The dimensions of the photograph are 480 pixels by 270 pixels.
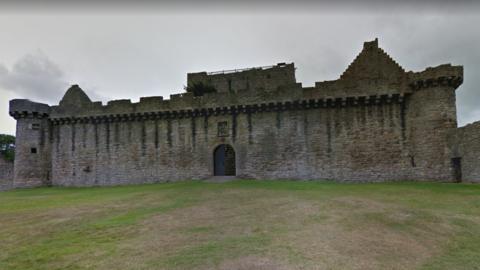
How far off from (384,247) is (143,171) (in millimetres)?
20150

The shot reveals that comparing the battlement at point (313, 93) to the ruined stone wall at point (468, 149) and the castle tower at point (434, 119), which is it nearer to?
the castle tower at point (434, 119)

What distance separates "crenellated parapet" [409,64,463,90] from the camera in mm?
17312

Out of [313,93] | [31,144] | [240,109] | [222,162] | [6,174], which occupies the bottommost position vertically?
[6,174]

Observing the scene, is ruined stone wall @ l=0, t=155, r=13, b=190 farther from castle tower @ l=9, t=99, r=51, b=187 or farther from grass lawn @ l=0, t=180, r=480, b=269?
grass lawn @ l=0, t=180, r=480, b=269

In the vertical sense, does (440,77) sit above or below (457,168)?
above

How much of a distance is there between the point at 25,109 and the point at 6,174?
27.5 feet

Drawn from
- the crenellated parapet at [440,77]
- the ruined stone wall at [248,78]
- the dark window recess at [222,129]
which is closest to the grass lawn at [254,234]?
the crenellated parapet at [440,77]

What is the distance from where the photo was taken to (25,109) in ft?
84.8

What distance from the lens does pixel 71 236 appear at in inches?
305

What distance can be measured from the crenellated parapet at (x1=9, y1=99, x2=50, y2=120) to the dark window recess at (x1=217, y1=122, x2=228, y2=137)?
1618 centimetres

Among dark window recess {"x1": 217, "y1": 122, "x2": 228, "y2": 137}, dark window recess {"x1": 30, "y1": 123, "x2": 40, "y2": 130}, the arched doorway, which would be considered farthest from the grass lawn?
dark window recess {"x1": 30, "y1": 123, "x2": 40, "y2": 130}

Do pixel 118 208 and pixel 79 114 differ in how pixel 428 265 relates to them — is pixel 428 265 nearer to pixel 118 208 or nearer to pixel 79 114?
pixel 118 208

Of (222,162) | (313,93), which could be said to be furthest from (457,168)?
(222,162)

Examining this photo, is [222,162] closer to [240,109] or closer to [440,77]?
[240,109]
